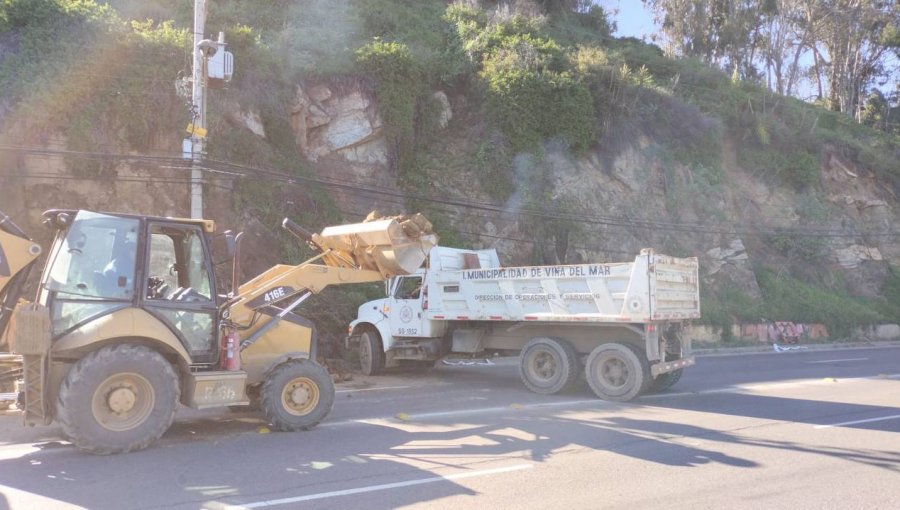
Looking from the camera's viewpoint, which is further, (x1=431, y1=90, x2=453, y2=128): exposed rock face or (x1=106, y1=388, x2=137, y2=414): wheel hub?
(x1=431, y1=90, x2=453, y2=128): exposed rock face

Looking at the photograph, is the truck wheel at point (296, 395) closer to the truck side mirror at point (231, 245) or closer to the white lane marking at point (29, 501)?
the truck side mirror at point (231, 245)

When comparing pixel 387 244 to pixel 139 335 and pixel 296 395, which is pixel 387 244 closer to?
pixel 296 395

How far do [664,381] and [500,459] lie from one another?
6737 millimetres

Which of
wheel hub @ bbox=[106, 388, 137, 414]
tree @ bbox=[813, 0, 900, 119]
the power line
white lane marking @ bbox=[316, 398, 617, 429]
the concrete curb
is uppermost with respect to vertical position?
tree @ bbox=[813, 0, 900, 119]

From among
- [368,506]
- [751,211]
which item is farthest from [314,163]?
[751,211]

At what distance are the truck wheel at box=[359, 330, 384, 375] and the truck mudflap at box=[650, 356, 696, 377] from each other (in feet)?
20.8

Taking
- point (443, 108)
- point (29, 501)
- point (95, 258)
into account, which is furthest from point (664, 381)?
point (443, 108)

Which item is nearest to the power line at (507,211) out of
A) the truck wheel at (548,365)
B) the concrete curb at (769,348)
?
the concrete curb at (769,348)

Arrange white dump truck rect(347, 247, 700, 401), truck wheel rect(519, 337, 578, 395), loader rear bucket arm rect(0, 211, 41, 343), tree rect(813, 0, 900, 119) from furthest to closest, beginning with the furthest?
tree rect(813, 0, 900, 119), truck wheel rect(519, 337, 578, 395), white dump truck rect(347, 247, 700, 401), loader rear bucket arm rect(0, 211, 41, 343)

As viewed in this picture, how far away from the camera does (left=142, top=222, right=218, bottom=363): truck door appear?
8.18 metres

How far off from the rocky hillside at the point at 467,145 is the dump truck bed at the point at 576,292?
5.79 m

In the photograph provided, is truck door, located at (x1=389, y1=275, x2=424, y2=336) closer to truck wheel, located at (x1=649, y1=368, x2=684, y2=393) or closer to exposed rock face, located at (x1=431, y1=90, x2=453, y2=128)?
truck wheel, located at (x1=649, y1=368, x2=684, y2=393)

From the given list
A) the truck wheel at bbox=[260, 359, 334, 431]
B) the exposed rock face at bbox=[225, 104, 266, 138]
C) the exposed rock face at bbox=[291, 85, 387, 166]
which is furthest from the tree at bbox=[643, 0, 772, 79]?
the truck wheel at bbox=[260, 359, 334, 431]

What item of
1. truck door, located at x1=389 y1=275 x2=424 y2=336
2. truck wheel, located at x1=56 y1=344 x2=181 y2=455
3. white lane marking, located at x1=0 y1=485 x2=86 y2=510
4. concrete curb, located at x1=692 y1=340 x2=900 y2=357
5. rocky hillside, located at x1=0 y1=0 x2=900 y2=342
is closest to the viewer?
white lane marking, located at x1=0 y1=485 x2=86 y2=510
